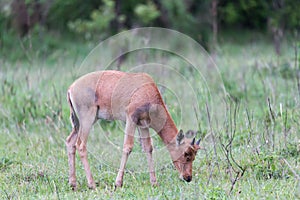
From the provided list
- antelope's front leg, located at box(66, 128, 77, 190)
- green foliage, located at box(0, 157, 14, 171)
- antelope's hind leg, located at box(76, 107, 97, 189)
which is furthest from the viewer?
green foliage, located at box(0, 157, 14, 171)

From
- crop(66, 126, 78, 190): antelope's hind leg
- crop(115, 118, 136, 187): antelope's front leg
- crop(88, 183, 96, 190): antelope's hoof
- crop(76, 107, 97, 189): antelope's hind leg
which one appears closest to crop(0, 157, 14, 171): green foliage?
crop(66, 126, 78, 190): antelope's hind leg

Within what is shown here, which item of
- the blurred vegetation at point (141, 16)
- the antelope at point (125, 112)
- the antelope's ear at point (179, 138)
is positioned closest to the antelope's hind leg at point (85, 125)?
the antelope at point (125, 112)

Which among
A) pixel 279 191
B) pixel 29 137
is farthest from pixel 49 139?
pixel 279 191

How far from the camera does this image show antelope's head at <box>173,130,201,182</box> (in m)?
6.77

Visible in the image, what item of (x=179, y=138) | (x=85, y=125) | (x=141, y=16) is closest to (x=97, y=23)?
(x=141, y=16)

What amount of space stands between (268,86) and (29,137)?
13.7ft

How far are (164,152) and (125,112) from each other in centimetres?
86

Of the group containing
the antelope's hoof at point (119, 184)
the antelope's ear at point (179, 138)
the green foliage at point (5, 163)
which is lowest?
the green foliage at point (5, 163)

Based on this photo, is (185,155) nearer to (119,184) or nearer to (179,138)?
(179,138)

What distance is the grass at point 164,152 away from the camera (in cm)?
641

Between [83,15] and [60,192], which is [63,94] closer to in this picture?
[60,192]

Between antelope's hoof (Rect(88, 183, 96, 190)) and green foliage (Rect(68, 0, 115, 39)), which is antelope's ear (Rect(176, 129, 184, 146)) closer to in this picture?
antelope's hoof (Rect(88, 183, 96, 190))

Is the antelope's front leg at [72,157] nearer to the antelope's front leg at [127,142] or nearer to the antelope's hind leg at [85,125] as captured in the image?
the antelope's hind leg at [85,125]

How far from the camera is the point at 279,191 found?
242 inches
